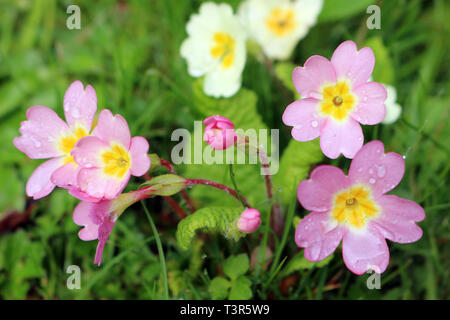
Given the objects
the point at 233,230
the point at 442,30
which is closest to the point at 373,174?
the point at 233,230

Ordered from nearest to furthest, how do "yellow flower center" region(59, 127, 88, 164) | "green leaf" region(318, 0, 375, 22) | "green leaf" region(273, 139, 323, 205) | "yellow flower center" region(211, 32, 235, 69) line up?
"yellow flower center" region(59, 127, 88, 164), "green leaf" region(273, 139, 323, 205), "yellow flower center" region(211, 32, 235, 69), "green leaf" region(318, 0, 375, 22)

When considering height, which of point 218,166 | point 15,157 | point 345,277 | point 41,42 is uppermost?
point 41,42

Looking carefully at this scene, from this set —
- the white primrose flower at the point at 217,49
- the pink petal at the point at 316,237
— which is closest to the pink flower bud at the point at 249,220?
the pink petal at the point at 316,237

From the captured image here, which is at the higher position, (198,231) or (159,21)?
(159,21)

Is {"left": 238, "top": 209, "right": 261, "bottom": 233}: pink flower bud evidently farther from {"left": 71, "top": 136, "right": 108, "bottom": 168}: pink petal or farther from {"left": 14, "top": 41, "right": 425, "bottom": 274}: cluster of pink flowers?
{"left": 71, "top": 136, "right": 108, "bottom": 168}: pink petal

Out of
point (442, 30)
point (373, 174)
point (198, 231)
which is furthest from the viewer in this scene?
point (442, 30)

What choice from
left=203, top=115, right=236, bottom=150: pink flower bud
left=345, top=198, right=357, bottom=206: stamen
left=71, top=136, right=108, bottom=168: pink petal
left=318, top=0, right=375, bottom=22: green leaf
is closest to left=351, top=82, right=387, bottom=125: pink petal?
left=345, top=198, right=357, bottom=206: stamen
